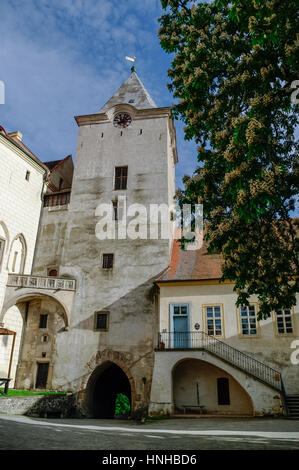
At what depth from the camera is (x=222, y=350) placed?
19469mm

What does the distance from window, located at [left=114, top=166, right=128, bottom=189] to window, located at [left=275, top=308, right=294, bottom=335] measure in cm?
1389

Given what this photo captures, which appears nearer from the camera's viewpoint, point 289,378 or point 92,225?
point 289,378

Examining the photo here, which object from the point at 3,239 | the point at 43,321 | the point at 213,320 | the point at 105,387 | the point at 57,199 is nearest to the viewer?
the point at 213,320

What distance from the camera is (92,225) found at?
26359 millimetres

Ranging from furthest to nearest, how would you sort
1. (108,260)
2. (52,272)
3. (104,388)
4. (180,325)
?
(104,388)
(52,272)
(108,260)
(180,325)

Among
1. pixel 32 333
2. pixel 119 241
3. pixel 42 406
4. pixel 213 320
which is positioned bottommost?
pixel 42 406

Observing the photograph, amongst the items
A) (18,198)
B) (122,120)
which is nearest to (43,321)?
(18,198)

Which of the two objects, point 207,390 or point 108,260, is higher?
point 108,260

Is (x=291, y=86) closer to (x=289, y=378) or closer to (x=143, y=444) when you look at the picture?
(x=143, y=444)

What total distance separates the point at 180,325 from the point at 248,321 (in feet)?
12.1

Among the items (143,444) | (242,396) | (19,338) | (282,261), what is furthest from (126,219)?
(143,444)

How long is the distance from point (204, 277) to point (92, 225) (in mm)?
9252

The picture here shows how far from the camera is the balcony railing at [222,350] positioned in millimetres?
18312

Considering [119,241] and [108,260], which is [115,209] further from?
[108,260]
